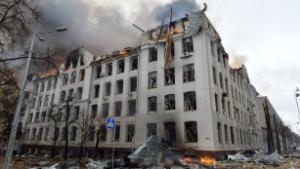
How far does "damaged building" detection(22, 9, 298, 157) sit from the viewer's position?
2362cm

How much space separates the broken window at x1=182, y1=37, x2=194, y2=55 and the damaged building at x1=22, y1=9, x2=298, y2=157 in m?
0.13

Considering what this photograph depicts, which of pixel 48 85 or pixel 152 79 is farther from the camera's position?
pixel 48 85

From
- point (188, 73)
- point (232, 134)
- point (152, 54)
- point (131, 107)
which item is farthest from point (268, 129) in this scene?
point (131, 107)

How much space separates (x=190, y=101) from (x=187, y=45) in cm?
740

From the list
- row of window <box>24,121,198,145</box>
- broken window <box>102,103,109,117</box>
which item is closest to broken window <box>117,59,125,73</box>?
broken window <box>102,103,109,117</box>

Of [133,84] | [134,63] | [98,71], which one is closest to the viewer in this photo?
[133,84]

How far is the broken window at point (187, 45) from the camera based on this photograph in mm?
26595

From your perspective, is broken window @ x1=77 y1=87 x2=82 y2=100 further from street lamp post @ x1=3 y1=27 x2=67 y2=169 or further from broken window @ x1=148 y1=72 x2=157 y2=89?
street lamp post @ x1=3 y1=27 x2=67 y2=169

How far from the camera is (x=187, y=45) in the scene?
27.1m

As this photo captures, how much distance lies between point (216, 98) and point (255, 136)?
2187 cm

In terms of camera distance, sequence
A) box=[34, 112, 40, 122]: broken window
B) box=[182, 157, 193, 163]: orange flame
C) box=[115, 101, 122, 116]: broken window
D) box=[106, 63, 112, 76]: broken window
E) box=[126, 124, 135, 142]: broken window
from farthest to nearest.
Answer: box=[34, 112, 40, 122]: broken window, box=[106, 63, 112, 76]: broken window, box=[115, 101, 122, 116]: broken window, box=[126, 124, 135, 142]: broken window, box=[182, 157, 193, 163]: orange flame

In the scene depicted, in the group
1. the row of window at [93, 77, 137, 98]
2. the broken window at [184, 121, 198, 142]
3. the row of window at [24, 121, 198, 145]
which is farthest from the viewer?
the row of window at [93, 77, 137, 98]

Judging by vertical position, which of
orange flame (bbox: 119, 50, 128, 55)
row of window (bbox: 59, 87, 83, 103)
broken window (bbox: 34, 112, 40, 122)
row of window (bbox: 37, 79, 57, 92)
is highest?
orange flame (bbox: 119, 50, 128, 55)

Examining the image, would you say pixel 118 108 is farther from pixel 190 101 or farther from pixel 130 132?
pixel 190 101
